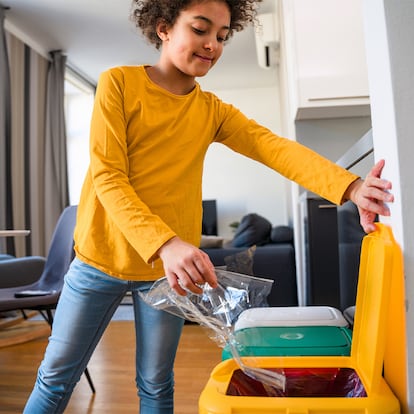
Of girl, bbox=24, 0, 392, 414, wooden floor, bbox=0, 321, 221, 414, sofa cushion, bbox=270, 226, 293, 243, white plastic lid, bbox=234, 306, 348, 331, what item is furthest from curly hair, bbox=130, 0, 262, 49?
sofa cushion, bbox=270, 226, 293, 243

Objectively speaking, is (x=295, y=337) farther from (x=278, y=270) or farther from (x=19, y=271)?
(x=19, y=271)

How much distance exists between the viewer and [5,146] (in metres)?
3.89

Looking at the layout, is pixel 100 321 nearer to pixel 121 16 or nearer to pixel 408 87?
pixel 408 87

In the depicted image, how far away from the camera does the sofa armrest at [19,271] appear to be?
2.69 m

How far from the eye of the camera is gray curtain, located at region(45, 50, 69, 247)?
15.2ft

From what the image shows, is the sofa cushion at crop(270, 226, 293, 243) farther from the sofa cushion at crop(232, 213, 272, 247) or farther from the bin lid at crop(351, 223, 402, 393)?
the bin lid at crop(351, 223, 402, 393)

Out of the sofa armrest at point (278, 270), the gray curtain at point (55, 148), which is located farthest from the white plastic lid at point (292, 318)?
the gray curtain at point (55, 148)

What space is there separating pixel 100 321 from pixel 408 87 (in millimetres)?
726

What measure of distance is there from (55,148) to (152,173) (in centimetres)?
415

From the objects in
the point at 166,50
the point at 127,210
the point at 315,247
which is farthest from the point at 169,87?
the point at 315,247

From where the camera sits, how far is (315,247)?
1.92m

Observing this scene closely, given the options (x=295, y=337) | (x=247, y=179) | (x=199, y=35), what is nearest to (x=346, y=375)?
(x=295, y=337)

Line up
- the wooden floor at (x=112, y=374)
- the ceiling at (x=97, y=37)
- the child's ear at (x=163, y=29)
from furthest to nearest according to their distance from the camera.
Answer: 1. the ceiling at (x=97, y=37)
2. the wooden floor at (x=112, y=374)
3. the child's ear at (x=163, y=29)

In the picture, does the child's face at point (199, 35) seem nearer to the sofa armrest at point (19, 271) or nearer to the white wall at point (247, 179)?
the sofa armrest at point (19, 271)
